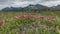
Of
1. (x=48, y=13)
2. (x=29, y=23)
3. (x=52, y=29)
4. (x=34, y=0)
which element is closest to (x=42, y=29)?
(x=52, y=29)

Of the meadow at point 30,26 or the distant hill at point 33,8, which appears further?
the distant hill at point 33,8

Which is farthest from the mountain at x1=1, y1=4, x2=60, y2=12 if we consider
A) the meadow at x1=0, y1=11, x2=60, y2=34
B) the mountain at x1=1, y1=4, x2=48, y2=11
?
the meadow at x1=0, y1=11, x2=60, y2=34

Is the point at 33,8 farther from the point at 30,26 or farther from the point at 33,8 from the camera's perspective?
the point at 30,26

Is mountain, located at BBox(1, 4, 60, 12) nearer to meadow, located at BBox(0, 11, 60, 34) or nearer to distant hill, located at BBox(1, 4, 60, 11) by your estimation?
distant hill, located at BBox(1, 4, 60, 11)

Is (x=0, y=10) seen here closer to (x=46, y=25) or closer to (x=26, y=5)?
(x=26, y=5)

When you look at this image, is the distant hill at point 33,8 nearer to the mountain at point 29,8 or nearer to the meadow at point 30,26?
the mountain at point 29,8

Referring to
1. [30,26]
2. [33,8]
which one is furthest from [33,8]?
[30,26]

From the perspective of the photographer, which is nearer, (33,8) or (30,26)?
(30,26)

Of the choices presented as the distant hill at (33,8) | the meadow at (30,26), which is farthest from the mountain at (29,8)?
the meadow at (30,26)

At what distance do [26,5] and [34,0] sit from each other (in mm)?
232

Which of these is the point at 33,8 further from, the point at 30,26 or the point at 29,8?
the point at 30,26

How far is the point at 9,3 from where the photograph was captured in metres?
3.80

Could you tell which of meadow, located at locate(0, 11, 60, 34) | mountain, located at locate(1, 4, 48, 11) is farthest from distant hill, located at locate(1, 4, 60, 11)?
meadow, located at locate(0, 11, 60, 34)

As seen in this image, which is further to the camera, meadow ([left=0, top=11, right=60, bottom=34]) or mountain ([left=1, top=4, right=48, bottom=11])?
mountain ([left=1, top=4, right=48, bottom=11])
